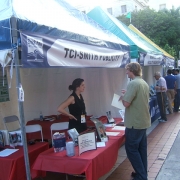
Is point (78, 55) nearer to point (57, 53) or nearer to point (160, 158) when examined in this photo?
point (57, 53)

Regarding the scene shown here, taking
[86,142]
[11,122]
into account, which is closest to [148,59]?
[11,122]

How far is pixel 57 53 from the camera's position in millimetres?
2785

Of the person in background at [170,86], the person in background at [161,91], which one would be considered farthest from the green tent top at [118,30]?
the person in background at [170,86]

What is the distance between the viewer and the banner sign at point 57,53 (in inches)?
95.0

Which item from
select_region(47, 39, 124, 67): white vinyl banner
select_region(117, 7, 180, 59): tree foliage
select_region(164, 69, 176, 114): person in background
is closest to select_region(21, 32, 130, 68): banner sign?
select_region(47, 39, 124, 67): white vinyl banner

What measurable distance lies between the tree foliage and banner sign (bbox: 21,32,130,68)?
22.7 meters

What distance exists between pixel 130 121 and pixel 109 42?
5.58ft

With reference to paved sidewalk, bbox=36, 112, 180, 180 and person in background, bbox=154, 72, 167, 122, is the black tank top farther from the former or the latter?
person in background, bbox=154, 72, 167, 122

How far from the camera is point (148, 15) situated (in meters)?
29.1

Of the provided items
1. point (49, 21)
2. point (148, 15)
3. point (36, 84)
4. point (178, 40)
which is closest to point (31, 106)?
point (36, 84)

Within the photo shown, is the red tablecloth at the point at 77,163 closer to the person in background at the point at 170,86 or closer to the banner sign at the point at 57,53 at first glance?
the banner sign at the point at 57,53

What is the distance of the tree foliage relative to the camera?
85.1ft

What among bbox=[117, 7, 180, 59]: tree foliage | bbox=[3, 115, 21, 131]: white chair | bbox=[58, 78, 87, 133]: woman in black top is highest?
bbox=[117, 7, 180, 59]: tree foliage

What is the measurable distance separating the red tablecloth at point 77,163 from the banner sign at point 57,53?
43.3 inches
